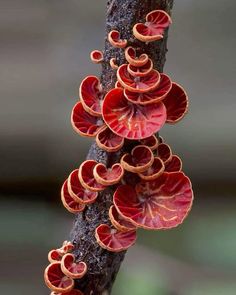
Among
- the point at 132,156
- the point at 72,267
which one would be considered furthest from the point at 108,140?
the point at 72,267

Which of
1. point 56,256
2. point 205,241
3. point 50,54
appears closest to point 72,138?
point 50,54

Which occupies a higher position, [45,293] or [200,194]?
[200,194]

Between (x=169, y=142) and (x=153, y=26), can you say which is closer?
(x=153, y=26)

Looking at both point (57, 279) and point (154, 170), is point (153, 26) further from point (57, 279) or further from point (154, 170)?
point (57, 279)

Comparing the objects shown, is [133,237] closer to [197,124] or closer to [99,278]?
[99,278]

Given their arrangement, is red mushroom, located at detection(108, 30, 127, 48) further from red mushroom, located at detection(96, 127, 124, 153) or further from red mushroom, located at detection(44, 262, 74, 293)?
red mushroom, located at detection(44, 262, 74, 293)

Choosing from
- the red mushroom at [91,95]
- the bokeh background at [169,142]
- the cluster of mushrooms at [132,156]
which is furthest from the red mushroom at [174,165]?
the bokeh background at [169,142]

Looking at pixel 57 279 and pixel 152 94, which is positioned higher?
pixel 152 94

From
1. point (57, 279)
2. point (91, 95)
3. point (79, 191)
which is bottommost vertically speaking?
point (57, 279)

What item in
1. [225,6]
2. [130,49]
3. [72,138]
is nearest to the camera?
[130,49]
